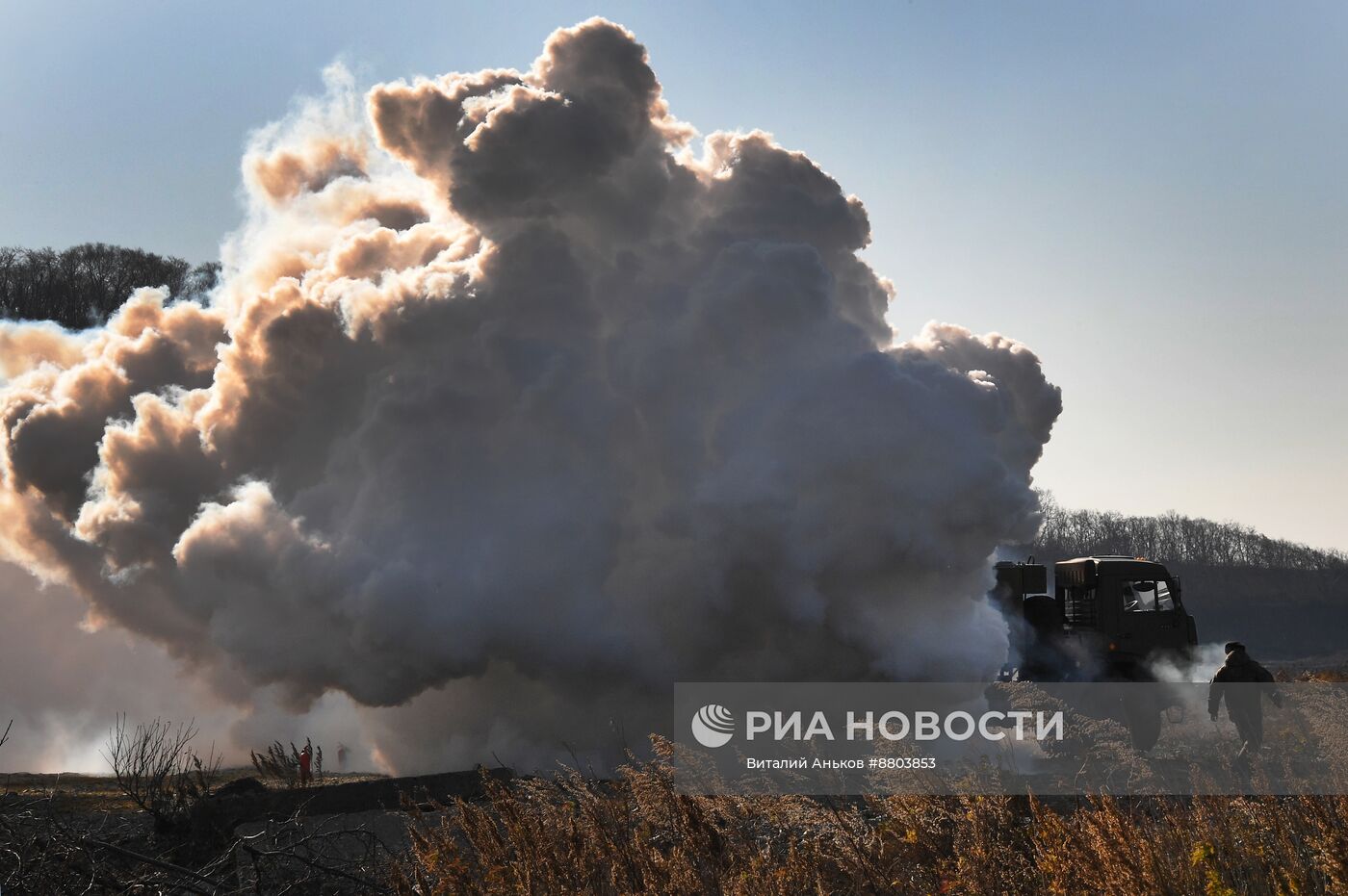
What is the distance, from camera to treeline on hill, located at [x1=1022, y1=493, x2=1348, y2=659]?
278ft

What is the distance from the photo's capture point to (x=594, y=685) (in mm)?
28984

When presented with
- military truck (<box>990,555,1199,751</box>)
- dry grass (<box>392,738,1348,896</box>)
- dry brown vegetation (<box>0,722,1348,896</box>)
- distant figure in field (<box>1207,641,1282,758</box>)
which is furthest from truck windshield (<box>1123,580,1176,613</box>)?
dry grass (<box>392,738,1348,896</box>)

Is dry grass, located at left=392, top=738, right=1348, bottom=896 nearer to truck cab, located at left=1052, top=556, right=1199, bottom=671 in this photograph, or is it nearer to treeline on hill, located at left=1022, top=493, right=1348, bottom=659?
truck cab, located at left=1052, top=556, right=1199, bottom=671

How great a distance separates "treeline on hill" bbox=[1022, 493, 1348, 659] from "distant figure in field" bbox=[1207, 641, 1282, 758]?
62822 millimetres

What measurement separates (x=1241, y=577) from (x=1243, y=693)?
102 m

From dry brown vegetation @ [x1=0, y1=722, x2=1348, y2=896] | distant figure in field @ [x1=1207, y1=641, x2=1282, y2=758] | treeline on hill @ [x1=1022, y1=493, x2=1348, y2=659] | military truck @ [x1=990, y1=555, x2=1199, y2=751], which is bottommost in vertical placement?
dry brown vegetation @ [x1=0, y1=722, x2=1348, y2=896]

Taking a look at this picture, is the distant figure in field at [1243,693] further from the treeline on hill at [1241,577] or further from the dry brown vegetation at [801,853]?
the treeline on hill at [1241,577]

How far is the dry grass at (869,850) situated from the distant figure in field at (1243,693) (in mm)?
8828

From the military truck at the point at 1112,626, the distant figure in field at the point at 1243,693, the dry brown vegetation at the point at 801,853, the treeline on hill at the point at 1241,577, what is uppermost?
the treeline on hill at the point at 1241,577

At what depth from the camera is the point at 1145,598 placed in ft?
78.6

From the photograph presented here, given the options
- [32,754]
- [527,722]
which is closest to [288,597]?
[527,722]

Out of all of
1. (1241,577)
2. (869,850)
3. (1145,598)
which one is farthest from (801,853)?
(1241,577)

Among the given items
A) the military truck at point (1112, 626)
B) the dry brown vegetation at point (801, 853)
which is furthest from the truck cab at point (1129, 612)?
the dry brown vegetation at point (801, 853)

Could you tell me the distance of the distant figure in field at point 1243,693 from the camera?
687 inches
